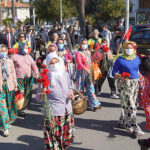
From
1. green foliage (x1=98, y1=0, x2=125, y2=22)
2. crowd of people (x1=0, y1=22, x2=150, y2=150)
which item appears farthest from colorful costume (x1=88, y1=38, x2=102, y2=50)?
green foliage (x1=98, y1=0, x2=125, y2=22)

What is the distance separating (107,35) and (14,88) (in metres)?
10.4

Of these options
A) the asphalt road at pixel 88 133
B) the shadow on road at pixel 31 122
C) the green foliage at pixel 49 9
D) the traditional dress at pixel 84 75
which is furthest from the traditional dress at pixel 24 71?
the green foliage at pixel 49 9

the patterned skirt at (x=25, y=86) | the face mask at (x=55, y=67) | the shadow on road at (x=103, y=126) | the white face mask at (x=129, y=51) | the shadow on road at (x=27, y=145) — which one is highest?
the white face mask at (x=129, y=51)

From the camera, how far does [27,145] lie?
5.40m

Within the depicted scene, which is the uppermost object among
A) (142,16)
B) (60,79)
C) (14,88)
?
(142,16)

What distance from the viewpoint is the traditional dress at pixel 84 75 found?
7.02 metres

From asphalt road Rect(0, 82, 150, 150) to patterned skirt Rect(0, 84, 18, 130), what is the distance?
23cm

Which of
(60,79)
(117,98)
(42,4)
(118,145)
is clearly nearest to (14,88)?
(60,79)

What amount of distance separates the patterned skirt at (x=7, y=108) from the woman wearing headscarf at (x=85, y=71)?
1751 mm

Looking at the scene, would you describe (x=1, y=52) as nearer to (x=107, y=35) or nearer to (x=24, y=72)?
(x=24, y=72)

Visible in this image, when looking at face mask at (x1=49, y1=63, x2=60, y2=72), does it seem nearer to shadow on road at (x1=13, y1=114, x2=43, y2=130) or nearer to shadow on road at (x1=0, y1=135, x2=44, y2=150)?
shadow on road at (x1=0, y1=135, x2=44, y2=150)

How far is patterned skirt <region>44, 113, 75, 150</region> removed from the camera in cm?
462

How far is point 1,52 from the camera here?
5965 millimetres

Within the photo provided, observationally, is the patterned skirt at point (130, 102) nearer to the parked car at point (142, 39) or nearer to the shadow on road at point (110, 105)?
the shadow on road at point (110, 105)
